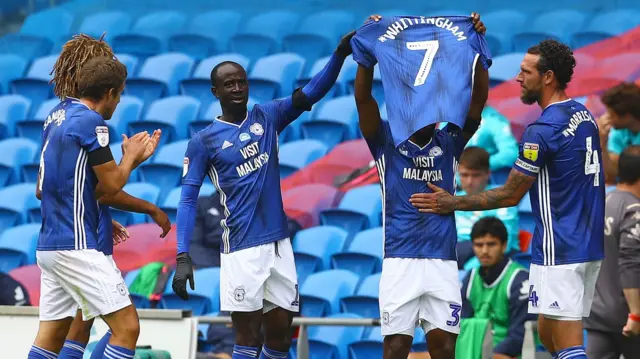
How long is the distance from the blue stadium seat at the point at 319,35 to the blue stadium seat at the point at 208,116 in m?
1.22

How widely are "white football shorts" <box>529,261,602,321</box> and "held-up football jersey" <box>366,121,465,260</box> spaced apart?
1.50ft

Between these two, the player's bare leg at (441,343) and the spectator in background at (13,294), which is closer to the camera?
the player's bare leg at (441,343)

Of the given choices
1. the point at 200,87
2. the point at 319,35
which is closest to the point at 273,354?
the point at 200,87

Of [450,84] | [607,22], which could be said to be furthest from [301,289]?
[607,22]

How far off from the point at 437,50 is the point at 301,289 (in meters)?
3.30

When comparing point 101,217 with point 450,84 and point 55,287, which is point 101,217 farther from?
point 450,84

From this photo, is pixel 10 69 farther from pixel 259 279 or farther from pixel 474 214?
pixel 259 279

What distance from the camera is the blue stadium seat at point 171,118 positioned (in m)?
11.3

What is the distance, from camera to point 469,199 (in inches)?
228

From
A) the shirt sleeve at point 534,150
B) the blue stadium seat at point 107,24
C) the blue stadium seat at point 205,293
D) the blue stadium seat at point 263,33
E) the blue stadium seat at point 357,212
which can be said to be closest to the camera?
the shirt sleeve at point 534,150

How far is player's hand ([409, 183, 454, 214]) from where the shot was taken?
575 cm

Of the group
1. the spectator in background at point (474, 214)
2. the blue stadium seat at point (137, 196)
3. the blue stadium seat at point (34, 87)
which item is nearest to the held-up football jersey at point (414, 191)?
the spectator in background at point (474, 214)

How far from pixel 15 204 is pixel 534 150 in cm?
632

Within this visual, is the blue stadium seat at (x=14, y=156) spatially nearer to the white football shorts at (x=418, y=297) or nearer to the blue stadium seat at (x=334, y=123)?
the blue stadium seat at (x=334, y=123)
